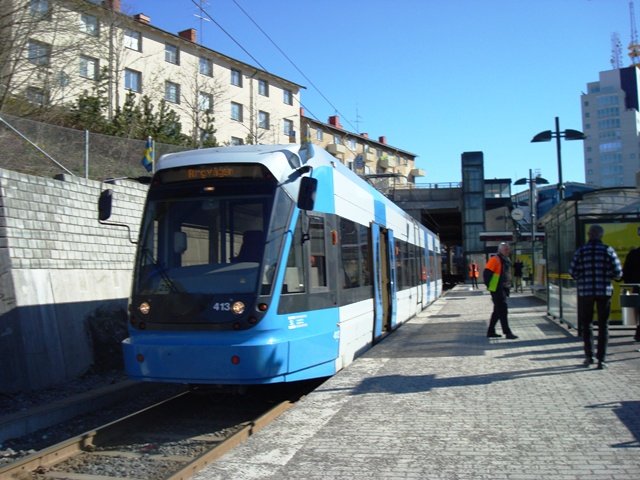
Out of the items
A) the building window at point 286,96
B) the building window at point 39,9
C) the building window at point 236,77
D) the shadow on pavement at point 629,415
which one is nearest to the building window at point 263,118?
the building window at point 236,77

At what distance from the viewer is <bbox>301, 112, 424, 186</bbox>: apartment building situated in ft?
214

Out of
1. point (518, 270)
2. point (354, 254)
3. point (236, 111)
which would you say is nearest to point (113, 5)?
point (518, 270)

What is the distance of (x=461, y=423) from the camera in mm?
5961

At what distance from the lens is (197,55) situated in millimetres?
46781

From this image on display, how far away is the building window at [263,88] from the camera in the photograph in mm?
53031

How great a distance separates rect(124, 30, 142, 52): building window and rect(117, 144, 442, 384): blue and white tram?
35.3m

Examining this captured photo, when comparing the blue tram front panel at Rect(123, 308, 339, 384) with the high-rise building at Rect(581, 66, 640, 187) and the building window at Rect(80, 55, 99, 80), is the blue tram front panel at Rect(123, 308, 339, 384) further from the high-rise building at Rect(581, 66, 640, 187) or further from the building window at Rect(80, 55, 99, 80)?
the high-rise building at Rect(581, 66, 640, 187)

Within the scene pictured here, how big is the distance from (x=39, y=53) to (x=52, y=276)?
9.57 meters

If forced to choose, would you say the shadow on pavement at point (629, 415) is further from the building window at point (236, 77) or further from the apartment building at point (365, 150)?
the apartment building at point (365, 150)

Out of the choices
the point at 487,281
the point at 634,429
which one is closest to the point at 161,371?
the point at 634,429

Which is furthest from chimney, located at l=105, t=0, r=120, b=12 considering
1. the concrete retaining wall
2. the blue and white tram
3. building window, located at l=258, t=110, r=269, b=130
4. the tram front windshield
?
building window, located at l=258, t=110, r=269, b=130

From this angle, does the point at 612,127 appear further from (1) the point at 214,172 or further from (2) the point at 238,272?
(2) the point at 238,272

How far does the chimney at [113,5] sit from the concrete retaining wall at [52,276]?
1602 cm

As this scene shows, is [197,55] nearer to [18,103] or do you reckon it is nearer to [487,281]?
[18,103]
